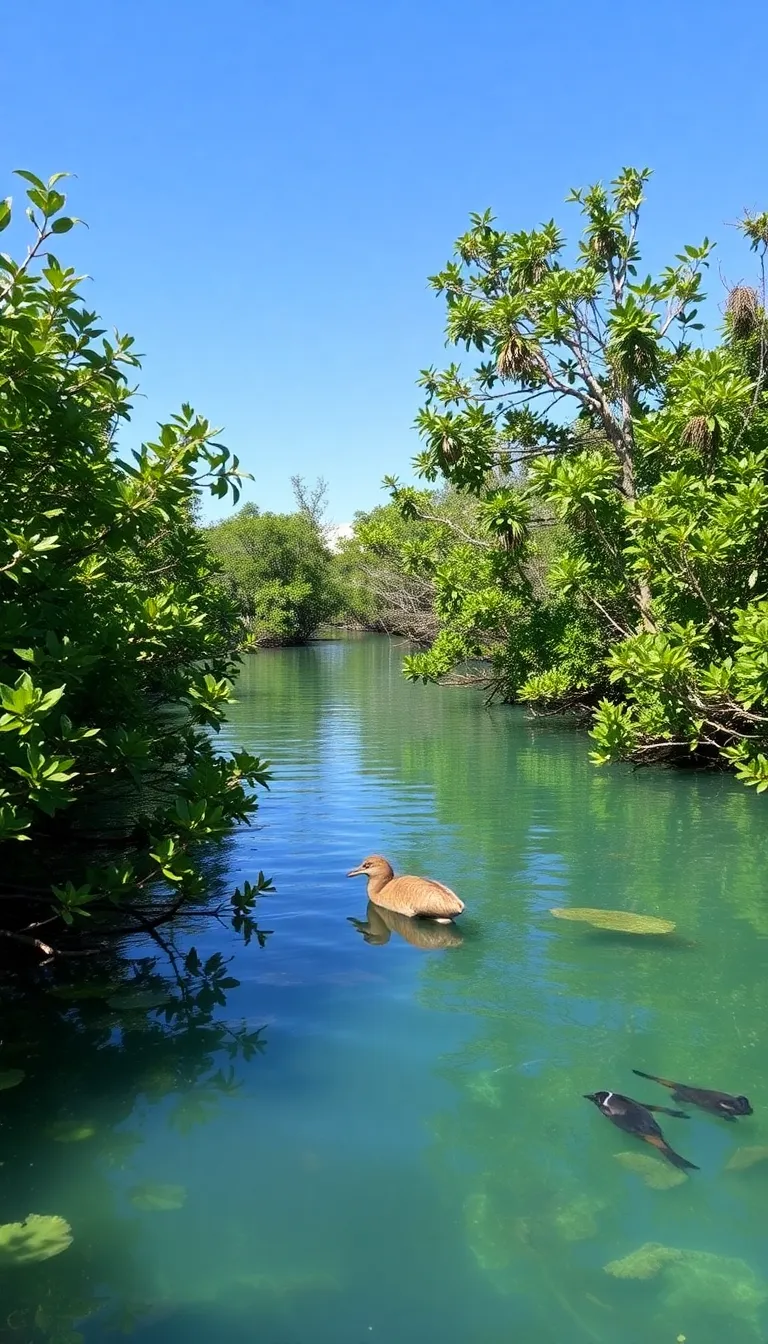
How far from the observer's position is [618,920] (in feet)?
22.7

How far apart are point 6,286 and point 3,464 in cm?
86

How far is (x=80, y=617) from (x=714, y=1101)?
14.8 feet

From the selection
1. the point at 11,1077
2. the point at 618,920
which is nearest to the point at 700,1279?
the point at 11,1077

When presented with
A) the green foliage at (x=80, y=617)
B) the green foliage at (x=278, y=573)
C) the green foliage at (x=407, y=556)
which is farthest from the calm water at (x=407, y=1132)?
the green foliage at (x=278, y=573)

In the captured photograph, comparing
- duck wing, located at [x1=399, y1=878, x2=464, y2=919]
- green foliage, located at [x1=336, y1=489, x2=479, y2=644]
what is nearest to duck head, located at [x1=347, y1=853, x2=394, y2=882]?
duck wing, located at [x1=399, y1=878, x2=464, y2=919]

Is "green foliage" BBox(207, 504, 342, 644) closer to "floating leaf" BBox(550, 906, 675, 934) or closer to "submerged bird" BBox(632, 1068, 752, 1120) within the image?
"floating leaf" BBox(550, 906, 675, 934)

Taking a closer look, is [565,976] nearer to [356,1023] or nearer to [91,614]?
[356,1023]

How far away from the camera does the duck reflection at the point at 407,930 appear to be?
6.77 metres

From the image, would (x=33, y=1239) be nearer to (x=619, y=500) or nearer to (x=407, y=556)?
(x=619, y=500)

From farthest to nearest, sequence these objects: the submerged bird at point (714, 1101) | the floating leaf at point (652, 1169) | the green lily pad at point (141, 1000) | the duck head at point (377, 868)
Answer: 1. the duck head at point (377, 868)
2. the green lily pad at point (141, 1000)
3. the submerged bird at point (714, 1101)
4. the floating leaf at point (652, 1169)

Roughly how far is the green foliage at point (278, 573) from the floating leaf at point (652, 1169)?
195 ft

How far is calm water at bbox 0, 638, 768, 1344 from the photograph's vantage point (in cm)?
317

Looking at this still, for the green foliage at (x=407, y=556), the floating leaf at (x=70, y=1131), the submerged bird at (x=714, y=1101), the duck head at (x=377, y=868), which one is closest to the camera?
the floating leaf at (x=70, y=1131)

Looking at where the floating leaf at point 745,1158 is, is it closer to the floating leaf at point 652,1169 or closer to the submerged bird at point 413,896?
the floating leaf at point 652,1169
